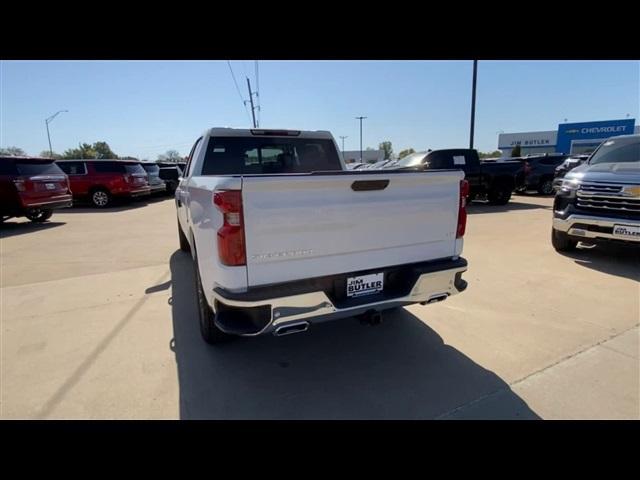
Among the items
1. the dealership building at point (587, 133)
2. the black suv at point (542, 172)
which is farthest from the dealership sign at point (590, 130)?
the black suv at point (542, 172)

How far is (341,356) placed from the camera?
290 centimetres

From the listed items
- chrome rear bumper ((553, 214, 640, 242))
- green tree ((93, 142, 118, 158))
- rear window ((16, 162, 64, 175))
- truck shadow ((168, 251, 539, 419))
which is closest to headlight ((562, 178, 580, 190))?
chrome rear bumper ((553, 214, 640, 242))

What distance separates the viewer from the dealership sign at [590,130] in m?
41.6

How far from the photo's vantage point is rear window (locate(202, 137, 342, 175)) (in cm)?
378

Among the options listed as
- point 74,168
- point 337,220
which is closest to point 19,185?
point 74,168

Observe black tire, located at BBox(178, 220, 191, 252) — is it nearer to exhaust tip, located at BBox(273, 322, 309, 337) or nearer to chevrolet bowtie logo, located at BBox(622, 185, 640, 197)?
exhaust tip, located at BBox(273, 322, 309, 337)

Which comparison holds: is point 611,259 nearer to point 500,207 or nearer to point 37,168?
point 500,207

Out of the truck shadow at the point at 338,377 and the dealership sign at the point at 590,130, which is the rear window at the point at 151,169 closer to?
the truck shadow at the point at 338,377

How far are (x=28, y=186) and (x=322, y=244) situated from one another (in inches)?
418

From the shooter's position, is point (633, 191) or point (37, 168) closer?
point (633, 191)

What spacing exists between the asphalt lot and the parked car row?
2.70 m
